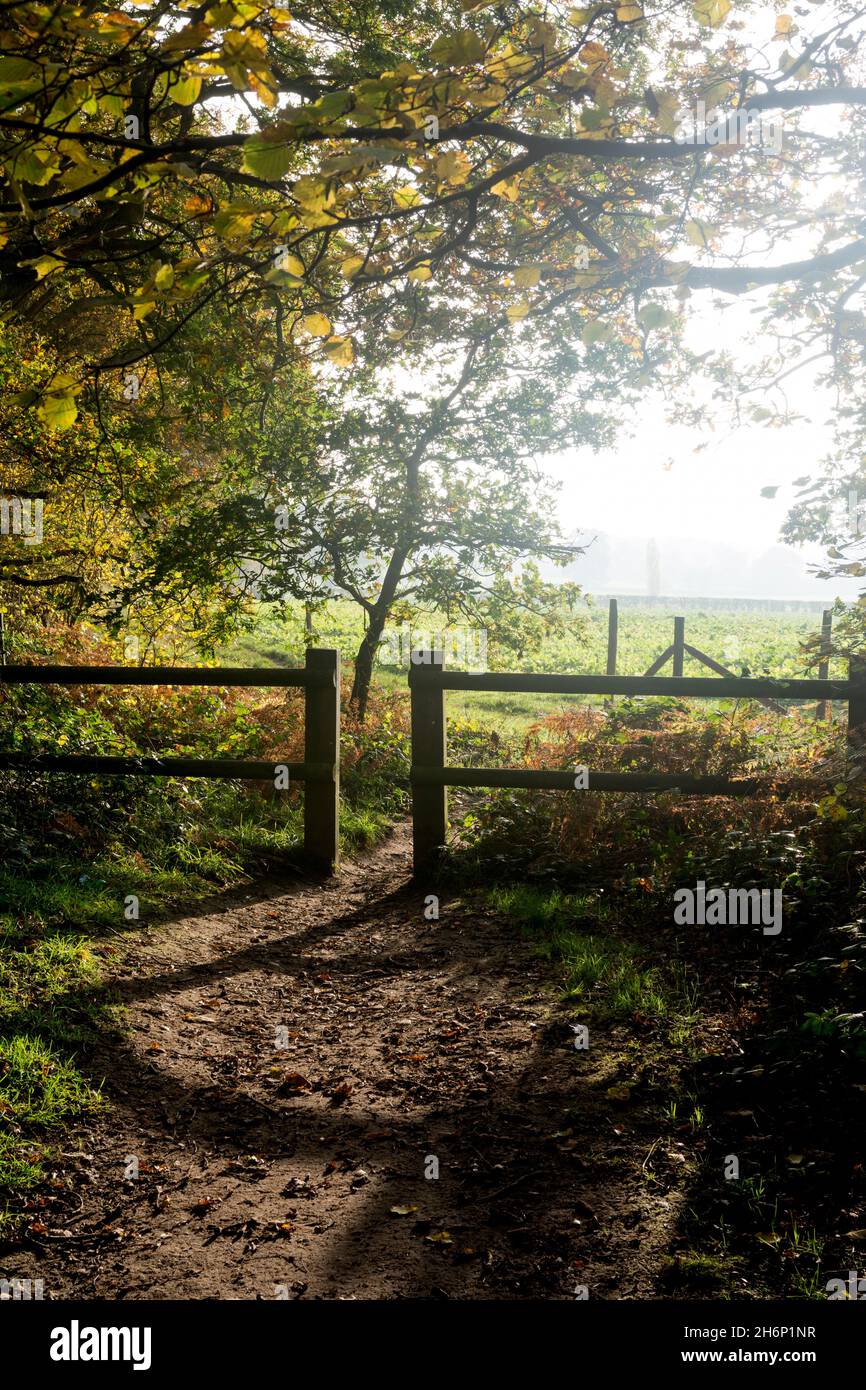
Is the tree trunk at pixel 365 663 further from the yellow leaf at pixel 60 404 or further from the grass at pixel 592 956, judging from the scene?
the yellow leaf at pixel 60 404

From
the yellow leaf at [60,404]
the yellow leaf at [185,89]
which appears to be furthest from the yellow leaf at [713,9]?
the yellow leaf at [60,404]

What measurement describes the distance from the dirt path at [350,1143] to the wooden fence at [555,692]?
1.48 meters

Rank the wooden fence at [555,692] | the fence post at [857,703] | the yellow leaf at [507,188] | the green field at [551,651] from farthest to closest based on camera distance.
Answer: the green field at [551,651], the wooden fence at [555,692], the fence post at [857,703], the yellow leaf at [507,188]

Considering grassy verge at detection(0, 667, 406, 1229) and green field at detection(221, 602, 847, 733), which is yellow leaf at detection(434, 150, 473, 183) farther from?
green field at detection(221, 602, 847, 733)

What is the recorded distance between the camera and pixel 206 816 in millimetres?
8086

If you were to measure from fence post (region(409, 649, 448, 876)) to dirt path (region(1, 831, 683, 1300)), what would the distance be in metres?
1.52

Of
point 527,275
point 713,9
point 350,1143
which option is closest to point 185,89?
point 527,275

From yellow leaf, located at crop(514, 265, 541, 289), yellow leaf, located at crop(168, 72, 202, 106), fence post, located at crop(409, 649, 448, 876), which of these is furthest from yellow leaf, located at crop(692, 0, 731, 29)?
fence post, located at crop(409, 649, 448, 876)

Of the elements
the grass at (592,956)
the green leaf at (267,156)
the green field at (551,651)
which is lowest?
the grass at (592,956)

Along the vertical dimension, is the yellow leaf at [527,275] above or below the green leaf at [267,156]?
above

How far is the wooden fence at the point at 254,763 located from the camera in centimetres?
696

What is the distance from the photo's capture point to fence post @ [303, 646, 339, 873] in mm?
7625

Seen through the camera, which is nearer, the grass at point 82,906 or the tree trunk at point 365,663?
the grass at point 82,906

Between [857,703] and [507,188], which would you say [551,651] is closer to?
[857,703]
